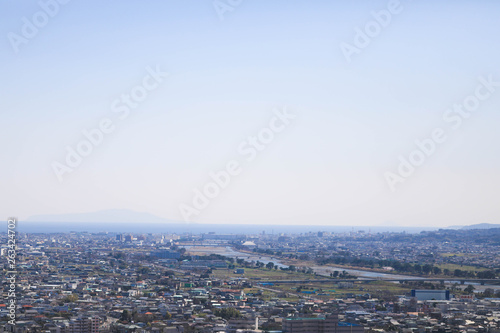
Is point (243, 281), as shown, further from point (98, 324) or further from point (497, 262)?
point (497, 262)

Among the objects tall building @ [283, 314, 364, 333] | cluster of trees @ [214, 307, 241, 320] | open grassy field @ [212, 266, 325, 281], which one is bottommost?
cluster of trees @ [214, 307, 241, 320]

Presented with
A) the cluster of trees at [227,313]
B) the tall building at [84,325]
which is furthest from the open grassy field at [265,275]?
the tall building at [84,325]

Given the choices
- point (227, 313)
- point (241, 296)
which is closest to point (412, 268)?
point (241, 296)

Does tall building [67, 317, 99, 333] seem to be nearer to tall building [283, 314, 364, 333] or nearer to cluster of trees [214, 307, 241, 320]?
cluster of trees [214, 307, 241, 320]

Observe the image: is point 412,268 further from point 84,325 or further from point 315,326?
point 84,325

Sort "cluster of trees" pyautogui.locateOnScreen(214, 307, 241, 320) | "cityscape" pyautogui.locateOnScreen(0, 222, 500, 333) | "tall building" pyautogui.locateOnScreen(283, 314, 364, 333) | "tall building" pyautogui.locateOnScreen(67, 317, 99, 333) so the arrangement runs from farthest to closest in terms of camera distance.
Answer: "cluster of trees" pyautogui.locateOnScreen(214, 307, 241, 320), "cityscape" pyautogui.locateOnScreen(0, 222, 500, 333), "tall building" pyautogui.locateOnScreen(67, 317, 99, 333), "tall building" pyautogui.locateOnScreen(283, 314, 364, 333)

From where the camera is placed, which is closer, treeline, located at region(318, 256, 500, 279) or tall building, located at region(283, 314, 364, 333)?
tall building, located at region(283, 314, 364, 333)

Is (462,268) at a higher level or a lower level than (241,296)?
higher

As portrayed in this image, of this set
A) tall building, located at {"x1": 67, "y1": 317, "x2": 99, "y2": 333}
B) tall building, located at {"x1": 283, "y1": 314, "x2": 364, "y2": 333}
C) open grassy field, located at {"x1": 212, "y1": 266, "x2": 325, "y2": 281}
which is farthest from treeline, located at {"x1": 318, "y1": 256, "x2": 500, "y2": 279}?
tall building, located at {"x1": 67, "y1": 317, "x2": 99, "y2": 333}

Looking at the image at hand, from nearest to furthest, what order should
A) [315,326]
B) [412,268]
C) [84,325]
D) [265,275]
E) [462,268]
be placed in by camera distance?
[315,326] < [84,325] < [265,275] < [412,268] < [462,268]

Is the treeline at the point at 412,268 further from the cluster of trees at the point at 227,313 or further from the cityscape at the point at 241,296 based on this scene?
the cluster of trees at the point at 227,313
